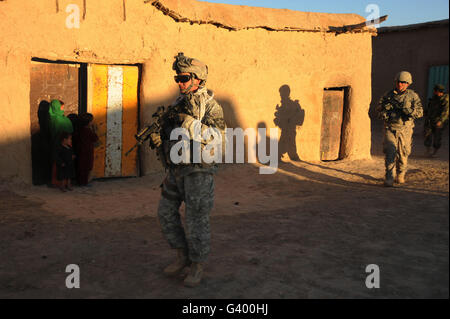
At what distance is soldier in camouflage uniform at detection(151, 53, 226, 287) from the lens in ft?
10.4

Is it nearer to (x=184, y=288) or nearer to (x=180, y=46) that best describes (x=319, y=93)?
(x=180, y=46)

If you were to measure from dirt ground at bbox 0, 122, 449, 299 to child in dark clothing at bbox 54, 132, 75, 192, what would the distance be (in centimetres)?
22

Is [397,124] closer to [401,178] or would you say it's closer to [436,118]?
[401,178]

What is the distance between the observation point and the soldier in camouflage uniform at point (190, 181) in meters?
3.18

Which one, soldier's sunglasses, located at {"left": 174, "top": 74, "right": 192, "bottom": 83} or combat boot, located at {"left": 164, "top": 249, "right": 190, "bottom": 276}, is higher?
soldier's sunglasses, located at {"left": 174, "top": 74, "right": 192, "bottom": 83}

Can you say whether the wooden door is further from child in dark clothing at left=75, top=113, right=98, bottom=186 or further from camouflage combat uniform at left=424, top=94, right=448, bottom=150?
child in dark clothing at left=75, top=113, right=98, bottom=186

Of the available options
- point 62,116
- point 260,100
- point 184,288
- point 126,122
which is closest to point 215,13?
point 260,100

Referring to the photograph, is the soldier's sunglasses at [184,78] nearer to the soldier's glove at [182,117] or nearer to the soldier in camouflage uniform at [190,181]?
the soldier in camouflage uniform at [190,181]

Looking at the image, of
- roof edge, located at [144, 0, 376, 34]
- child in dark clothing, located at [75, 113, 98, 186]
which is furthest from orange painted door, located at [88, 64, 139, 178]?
roof edge, located at [144, 0, 376, 34]

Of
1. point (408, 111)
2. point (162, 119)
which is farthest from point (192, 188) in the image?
point (408, 111)

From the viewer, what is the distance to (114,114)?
7.26 metres

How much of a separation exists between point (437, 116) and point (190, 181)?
29.0 feet

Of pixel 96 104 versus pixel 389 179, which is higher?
pixel 96 104

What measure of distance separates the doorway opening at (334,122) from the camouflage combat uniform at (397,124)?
2751mm
